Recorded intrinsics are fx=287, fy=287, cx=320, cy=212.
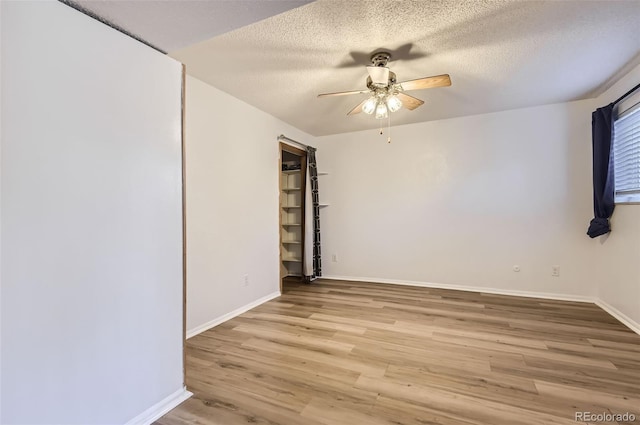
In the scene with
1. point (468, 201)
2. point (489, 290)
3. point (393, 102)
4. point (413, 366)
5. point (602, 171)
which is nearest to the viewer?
A: point (413, 366)

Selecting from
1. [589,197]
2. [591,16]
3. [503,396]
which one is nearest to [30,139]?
[503,396]

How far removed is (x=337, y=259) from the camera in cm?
480

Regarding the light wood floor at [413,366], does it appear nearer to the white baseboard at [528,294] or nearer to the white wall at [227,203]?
the white baseboard at [528,294]

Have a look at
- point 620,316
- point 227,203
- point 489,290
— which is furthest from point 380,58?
point 620,316

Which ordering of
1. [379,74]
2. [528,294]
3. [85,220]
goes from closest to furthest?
[85,220] → [379,74] → [528,294]

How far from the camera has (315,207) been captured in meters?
4.66

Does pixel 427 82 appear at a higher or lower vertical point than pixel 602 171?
higher

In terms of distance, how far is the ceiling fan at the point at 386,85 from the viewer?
219 cm

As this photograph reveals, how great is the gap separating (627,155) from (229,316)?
4267mm

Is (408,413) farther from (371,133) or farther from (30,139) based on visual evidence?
(371,133)

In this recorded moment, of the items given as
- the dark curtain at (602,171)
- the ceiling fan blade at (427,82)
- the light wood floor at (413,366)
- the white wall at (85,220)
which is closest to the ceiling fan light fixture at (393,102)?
the ceiling fan blade at (427,82)

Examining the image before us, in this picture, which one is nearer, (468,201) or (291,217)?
(468,201)

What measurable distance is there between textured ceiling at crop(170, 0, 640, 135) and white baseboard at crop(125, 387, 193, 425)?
2.33 metres

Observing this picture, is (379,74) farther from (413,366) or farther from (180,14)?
(413,366)
